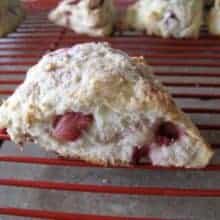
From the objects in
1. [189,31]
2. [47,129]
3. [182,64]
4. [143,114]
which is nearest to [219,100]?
[182,64]

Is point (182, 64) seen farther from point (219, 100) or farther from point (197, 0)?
point (197, 0)

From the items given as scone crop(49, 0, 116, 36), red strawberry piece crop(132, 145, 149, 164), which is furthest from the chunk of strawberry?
scone crop(49, 0, 116, 36)

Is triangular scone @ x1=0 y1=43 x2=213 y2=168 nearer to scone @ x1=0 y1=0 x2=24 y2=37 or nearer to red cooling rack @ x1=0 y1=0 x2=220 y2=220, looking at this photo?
red cooling rack @ x1=0 y1=0 x2=220 y2=220

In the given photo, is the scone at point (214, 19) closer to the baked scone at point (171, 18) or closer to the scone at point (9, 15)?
the baked scone at point (171, 18)

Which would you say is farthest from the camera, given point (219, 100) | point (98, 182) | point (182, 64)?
point (182, 64)

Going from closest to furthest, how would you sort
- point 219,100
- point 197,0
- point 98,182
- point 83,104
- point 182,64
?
point 83,104 → point 98,182 → point 219,100 → point 182,64 → point 197,0

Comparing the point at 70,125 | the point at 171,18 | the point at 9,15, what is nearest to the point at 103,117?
the point at 70,125

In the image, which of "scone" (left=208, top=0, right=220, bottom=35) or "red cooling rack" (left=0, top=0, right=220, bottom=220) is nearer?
"red cooling rack" (left=0, top=0, right=220, bottom=220)

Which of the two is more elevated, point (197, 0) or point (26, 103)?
point (197, 0)
